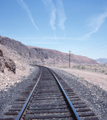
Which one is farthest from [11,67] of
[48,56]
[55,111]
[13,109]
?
[48,56]

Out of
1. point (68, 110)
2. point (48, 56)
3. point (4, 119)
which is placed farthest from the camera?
point (48, 56)

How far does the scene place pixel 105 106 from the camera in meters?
5.10

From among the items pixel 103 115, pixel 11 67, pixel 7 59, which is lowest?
pixel 103 115

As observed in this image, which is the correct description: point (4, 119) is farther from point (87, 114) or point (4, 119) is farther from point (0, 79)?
point (0, 79)

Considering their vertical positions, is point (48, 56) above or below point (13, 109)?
above

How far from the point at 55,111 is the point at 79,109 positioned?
37.2 inches

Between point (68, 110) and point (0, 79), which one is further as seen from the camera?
point (0, 79)

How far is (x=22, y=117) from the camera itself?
12.8 feet

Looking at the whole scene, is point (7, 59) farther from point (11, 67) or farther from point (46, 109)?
point (46, 109)

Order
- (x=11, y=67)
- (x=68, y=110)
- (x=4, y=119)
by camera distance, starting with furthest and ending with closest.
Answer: (x=11, y=67) → (x=68, y=110) → (x=4, y=119)

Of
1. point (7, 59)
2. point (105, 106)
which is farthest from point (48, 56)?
point (105, 106)

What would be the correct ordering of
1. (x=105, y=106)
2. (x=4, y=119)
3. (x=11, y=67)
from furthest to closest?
(x=11, y=67)
(x=105, y=106)
(x=4, y=119)

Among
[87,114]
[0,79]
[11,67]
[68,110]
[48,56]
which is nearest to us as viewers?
[87,114]

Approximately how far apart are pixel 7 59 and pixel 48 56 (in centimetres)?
10602
